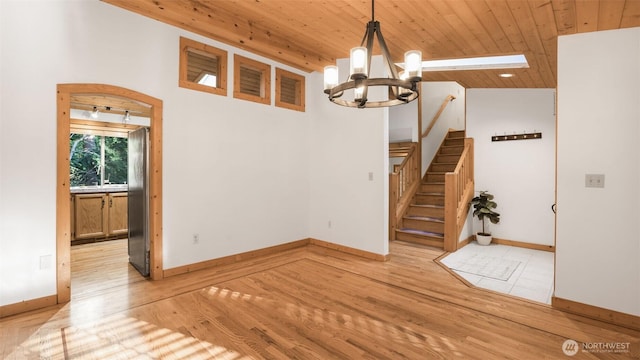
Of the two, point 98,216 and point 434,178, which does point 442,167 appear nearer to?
point 434,178

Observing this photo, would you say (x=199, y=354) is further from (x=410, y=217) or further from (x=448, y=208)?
(x=410, y=217)

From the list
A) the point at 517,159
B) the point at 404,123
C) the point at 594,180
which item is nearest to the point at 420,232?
the point at 517,159

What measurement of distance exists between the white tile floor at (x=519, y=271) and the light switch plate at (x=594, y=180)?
1.25 metres

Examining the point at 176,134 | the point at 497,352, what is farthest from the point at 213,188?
the point at 497,352

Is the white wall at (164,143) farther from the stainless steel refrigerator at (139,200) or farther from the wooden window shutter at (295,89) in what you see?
the stainless steel refrigerator at (139,200)

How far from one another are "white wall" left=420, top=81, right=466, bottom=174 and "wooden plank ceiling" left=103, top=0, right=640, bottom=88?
2910 mm

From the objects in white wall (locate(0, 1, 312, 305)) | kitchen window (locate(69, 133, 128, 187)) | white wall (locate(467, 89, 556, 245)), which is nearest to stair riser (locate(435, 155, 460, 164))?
white wall (locate(467, 89, 556, 245))

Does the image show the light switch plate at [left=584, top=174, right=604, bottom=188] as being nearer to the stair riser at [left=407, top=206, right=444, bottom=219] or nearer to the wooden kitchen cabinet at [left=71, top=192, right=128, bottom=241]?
the stair riser at [left=407, top=206, right=444, bottom=219]

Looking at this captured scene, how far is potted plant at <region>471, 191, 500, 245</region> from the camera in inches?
215

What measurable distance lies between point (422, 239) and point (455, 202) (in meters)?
0.91

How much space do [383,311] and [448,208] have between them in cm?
282

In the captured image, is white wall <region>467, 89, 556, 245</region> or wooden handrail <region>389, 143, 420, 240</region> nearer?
white wall <region>467, 89, 556, 245</region>

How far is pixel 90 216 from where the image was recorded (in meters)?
5.48

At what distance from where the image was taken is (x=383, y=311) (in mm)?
2924
